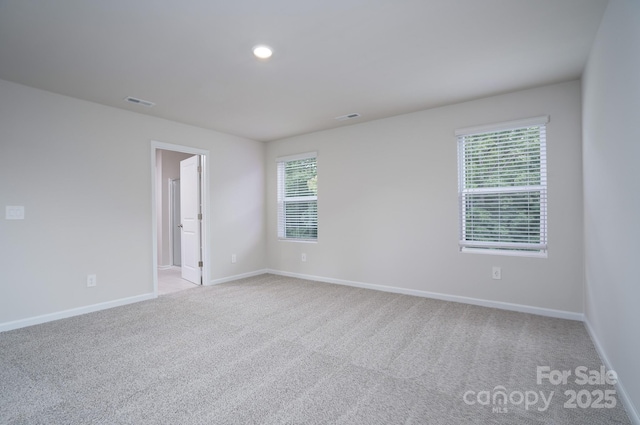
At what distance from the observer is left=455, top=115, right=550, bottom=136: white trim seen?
3.29 metres

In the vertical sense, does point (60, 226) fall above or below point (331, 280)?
above

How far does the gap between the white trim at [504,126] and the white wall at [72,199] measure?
380cm

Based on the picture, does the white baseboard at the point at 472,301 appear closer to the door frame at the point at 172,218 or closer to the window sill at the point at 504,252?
the window sill at the point at 504,252

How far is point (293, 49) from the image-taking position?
250 centimetres

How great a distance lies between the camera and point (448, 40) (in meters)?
2.41

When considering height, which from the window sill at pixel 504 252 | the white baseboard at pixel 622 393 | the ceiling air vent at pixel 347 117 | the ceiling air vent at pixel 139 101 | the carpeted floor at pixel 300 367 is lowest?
the carpeted floor at pixel 300 367

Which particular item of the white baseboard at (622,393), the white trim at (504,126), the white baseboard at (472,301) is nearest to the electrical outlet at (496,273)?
the white baseboard at (472,301)

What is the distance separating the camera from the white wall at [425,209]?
3205 mm

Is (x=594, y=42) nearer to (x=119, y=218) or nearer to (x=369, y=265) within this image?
(x=369, y=265)

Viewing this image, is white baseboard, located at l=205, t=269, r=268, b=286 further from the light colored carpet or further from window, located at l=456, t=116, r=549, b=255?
window, located at l=456, t=116, r=549, b=255

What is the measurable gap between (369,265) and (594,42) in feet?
10.9

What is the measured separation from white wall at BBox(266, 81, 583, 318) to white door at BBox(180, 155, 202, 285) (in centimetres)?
138

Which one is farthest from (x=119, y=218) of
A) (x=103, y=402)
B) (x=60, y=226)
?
(x=103, y=402)

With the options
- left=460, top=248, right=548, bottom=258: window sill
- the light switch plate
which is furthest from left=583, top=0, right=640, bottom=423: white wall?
the light switch plate
